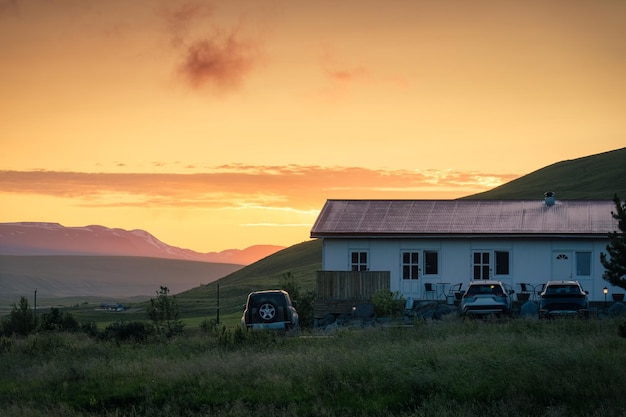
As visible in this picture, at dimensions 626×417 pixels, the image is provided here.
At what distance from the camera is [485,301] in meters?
39.9

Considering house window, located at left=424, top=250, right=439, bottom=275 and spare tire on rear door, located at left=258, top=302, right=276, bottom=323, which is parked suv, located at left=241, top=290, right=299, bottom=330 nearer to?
spare tire on rear door, located at left=258, top=302, right=276, bottom=323

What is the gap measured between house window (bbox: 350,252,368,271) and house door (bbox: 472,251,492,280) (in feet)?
16.3

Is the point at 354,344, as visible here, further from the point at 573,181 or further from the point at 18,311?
the point at 573,181

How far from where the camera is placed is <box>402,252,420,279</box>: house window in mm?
47938

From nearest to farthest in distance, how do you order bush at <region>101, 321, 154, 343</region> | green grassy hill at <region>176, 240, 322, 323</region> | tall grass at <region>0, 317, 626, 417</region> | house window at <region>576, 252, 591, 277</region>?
1. tall grass at <region>0, 317, 626, 417</region>
2. bush at <region>101, 321, 154, 343</region>
3. house window at <region>576, 252, 591, 277</region>
4. green grassy hill at <region>176, 240, 322, 323</region>

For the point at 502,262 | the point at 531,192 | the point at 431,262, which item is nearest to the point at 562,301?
the point at 502,262

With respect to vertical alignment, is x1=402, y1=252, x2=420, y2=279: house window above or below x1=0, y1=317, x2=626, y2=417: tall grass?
above

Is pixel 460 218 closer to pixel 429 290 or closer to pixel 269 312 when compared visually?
pixel 429 290

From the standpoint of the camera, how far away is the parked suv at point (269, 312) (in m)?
36.8

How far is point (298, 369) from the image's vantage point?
25219 millimetres

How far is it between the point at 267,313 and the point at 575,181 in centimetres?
10744

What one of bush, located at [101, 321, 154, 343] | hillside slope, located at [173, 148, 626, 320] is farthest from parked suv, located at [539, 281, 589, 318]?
hillside slope, located at [173, 148, 626, 320]

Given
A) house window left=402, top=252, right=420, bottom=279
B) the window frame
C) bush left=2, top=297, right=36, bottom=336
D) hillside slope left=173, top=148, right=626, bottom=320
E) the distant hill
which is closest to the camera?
bush left=2, top=297, right=36, bottom=336

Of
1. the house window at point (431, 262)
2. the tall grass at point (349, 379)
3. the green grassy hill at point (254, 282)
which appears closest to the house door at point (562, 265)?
the house window at point (431, 262)
